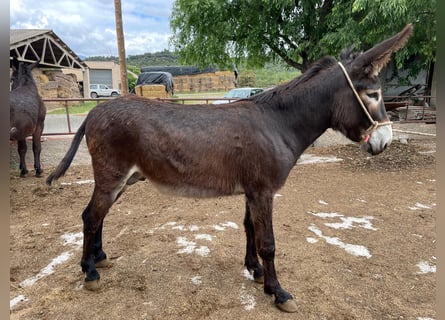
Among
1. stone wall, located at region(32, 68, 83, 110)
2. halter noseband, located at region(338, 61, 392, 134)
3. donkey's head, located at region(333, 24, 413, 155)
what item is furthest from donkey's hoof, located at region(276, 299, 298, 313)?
stone wall, located at region(32, 68, 83, 110)

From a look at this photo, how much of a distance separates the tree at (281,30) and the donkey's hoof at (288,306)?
192 inches

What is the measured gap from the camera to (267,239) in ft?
7.80

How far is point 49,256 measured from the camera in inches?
122

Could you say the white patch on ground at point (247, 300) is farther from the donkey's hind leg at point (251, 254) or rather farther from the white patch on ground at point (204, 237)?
the white patch on ground at point (204, 237)

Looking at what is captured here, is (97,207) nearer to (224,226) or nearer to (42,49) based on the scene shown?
(224,226)

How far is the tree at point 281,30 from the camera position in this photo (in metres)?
5.45

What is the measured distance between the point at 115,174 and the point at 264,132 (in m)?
1.29

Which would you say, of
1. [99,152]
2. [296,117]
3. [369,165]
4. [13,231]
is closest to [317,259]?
[296,117]

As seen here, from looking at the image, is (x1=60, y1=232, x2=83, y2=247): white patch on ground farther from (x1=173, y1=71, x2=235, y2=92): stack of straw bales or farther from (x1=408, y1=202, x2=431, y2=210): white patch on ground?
(x1=173, y1=71, x2=235, y2=92): stack of straw bales

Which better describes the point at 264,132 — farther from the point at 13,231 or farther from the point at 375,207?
the point at 13,231

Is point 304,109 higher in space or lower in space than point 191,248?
higher

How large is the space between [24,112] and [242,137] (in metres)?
5.20

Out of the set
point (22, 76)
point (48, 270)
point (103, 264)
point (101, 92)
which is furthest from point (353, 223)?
point (101, 92)

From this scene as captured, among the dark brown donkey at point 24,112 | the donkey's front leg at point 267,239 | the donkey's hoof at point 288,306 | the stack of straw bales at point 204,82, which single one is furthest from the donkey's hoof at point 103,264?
the stack of straw bales at point 204,82
